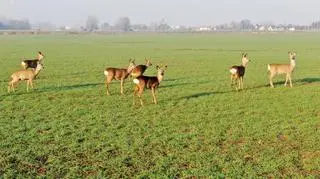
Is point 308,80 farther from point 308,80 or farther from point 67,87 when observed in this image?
point 67,87

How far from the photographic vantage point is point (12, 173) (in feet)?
33.8

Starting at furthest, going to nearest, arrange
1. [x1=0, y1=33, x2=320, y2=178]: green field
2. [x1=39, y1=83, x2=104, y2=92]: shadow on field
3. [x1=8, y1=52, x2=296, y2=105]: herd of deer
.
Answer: [x1=39, y1=83, x2=104, y2=92]: shadow on field, [x1=8, y1=52, x2=296, y2=105]: herd of deer, [x1=0, y1=33, x2=320, y2=178]: green field

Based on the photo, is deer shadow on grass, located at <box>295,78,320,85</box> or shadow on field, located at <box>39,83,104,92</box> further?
deer shadow on grass, located at <box>295,78,320,85</box>

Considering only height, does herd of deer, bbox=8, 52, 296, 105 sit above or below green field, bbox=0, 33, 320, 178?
above

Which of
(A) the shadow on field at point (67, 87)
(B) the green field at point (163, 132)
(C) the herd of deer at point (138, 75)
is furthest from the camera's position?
(A) the shadow on field at point (67, 87)

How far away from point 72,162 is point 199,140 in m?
3.95

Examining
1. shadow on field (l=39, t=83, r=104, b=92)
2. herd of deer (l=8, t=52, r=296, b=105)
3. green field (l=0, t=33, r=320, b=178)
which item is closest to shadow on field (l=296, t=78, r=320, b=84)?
green field (l=0, t=33, r=320, b=178)

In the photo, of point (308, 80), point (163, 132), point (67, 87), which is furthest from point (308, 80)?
point (163, 132)

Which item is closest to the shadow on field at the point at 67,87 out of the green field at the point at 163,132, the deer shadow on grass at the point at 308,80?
the green field at the point at 163,132

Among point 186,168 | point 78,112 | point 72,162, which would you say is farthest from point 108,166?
point 78,112

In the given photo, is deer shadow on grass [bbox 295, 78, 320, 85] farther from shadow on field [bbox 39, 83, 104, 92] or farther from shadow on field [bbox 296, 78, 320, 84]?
shadow on field [bbox 39, 83, 104, 92]

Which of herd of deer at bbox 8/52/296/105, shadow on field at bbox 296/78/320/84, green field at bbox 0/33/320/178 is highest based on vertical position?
herd of deer at bbox 8/52/296/105

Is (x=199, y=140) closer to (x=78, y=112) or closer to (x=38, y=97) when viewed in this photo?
(x=78, y=112)

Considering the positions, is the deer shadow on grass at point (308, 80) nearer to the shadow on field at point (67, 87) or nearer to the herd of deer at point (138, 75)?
the herd of deer at point (138, 75)
